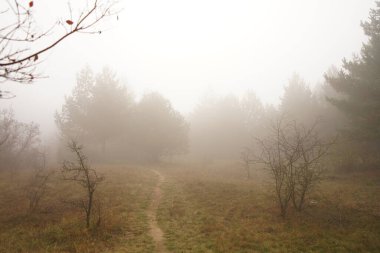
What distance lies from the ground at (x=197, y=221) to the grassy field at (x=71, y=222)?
1.7 inches

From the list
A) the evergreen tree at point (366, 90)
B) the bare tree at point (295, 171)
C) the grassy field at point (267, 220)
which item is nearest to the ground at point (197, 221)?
the grassy field at point (267, 220)

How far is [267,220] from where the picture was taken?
13.0 metres

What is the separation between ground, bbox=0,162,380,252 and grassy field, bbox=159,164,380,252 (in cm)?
4

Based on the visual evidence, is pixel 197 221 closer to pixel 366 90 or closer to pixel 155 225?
pixel 155 225

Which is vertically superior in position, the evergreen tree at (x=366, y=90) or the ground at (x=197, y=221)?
the evergreen tree at (x=366, y=90)

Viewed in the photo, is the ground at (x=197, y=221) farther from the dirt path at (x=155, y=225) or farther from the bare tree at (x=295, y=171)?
the bare tree at (x=295, y=171)

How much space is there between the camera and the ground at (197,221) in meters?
10.1

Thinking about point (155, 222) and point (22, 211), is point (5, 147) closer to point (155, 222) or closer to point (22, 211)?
point (22, 211)

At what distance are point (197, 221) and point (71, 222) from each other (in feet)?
21.0

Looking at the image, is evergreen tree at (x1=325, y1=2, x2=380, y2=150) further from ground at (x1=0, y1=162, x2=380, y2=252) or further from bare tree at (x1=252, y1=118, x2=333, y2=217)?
bare tree at (x1=252, y1=118, x2=333, y2=217)

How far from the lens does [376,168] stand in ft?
73.8

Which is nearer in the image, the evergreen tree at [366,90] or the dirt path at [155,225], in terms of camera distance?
the dirt path at [155,225]

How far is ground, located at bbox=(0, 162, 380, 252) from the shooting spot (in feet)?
33.2

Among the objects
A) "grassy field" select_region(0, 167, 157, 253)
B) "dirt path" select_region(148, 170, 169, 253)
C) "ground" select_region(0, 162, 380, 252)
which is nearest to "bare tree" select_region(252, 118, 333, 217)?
"ground" select_region(0, 162, 380, 252)
